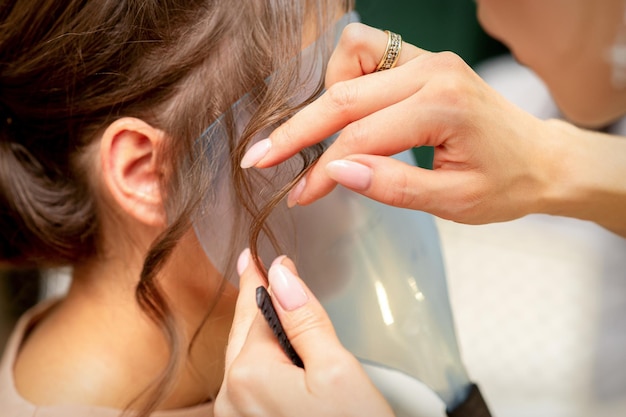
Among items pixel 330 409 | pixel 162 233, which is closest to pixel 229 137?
pixel 162 233

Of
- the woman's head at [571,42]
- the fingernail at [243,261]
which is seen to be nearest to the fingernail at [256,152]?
the fingernail at [243,261]

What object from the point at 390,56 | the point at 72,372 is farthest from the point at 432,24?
the point at 72,372

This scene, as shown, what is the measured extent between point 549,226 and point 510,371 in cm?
32

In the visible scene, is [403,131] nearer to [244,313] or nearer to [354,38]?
[354,38]

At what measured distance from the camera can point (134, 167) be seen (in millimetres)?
634

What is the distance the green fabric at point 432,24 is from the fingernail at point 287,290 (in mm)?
150

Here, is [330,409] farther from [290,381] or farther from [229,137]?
[229,137]

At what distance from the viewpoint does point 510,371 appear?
3.68 feet

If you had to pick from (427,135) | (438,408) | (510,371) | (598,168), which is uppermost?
(427,135)

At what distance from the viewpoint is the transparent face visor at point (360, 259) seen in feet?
1.86

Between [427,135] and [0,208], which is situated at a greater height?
[427,135]

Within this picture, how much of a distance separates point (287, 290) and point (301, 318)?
24mm

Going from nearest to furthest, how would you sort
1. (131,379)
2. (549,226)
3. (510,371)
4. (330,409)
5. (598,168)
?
1. (330,409)
2. (598,168)
3. (131,379)
4. (510,371)
5. (549,226)

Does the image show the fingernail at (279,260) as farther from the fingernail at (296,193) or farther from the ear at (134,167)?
the ear at (134,167)
